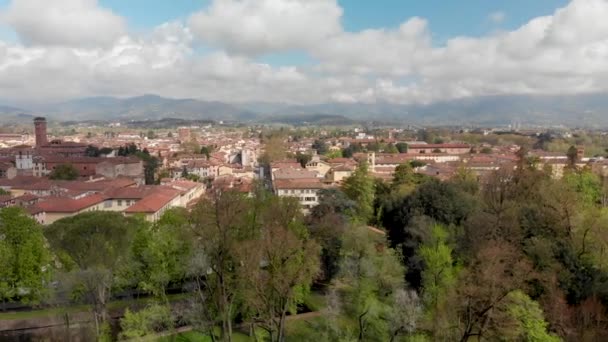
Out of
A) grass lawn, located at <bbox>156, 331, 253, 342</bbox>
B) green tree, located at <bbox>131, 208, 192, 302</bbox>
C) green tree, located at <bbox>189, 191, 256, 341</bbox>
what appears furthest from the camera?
green tree, located at <bbox>131, 208, 192, 302</bbox>

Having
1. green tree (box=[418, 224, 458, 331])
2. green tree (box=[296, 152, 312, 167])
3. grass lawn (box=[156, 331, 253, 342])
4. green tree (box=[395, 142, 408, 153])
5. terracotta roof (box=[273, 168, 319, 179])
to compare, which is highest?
green tree (box=[395, 142, 408, 153])

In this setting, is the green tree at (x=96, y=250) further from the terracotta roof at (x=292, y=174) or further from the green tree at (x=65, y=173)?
the green tree at (x=65, y=173)

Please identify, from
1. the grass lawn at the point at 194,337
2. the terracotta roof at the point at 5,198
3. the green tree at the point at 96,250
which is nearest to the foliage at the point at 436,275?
the grass lawn at the point at 194,337

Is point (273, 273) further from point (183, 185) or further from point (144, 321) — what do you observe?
point (183, 185)

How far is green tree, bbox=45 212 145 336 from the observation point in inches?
706

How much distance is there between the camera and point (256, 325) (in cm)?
1906

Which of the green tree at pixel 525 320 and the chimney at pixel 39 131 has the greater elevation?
the chimney at pixel 39 131

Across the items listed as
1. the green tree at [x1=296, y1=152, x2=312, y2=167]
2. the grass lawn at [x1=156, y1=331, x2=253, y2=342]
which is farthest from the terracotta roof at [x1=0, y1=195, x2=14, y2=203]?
the green tree at [x1=296, y1=152, x2=312, y2=167]

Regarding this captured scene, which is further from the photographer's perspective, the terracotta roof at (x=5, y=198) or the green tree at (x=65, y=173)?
the green tree at (x=65, y=173)

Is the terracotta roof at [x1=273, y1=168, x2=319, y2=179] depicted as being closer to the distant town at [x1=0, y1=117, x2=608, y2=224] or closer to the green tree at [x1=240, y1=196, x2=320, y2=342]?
the distant town at [x1=0, y1=117, x2=608, y2=224]

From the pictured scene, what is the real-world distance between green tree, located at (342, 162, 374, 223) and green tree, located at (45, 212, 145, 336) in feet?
53.8

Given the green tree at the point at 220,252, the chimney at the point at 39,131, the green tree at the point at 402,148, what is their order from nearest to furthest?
the green tree at the point at 220,252 → the chimney at the point at 39,131 → the green tree at the point at 402,148

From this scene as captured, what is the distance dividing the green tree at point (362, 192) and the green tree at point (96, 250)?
1641cm

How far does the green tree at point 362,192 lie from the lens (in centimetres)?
3244
